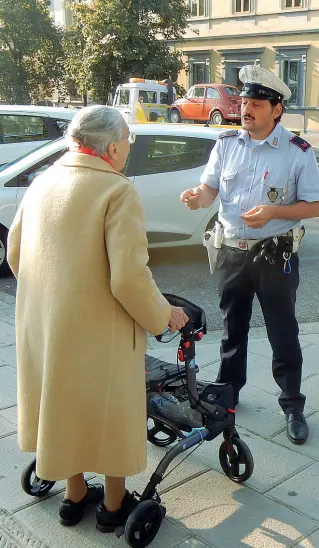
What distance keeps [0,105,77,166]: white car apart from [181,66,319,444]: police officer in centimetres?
709

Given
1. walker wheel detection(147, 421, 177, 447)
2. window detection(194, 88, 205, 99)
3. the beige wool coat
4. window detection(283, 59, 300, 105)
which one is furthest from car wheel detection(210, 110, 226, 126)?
the beige wool coat

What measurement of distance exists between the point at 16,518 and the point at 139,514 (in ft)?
2.05

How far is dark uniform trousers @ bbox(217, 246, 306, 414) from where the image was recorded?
11.3 ft

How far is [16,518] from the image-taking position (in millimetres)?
2807

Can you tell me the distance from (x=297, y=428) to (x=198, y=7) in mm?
35328

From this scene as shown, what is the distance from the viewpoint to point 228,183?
3.46 metres

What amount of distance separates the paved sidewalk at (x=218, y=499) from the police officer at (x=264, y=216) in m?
0.21

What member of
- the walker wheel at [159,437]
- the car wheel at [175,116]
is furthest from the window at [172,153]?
the car wheel at [175,116]

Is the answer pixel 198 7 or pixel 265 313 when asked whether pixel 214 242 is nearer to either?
pixel 265 313

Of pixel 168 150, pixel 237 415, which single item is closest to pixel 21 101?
pixel 168 150

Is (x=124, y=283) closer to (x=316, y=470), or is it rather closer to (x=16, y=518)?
(x=16, y=518)

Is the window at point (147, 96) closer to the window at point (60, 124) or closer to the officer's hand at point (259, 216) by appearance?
the window at point (60, 124)

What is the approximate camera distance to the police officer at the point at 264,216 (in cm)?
327

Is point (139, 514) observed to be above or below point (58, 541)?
above
